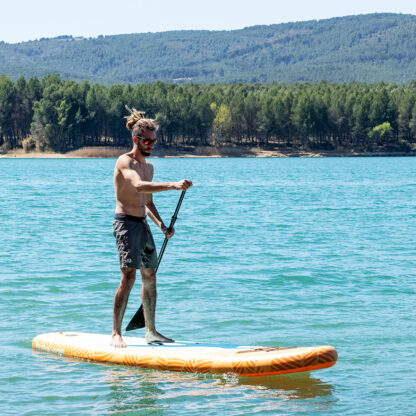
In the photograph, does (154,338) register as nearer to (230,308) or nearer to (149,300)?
(149,300)

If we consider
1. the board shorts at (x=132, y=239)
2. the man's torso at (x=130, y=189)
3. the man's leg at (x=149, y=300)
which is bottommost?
the man's leg at (x=149, y=300)

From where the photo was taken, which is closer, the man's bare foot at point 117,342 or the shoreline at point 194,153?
the man's bare foot at point 117,342

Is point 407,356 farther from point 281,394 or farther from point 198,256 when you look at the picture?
point 198,256

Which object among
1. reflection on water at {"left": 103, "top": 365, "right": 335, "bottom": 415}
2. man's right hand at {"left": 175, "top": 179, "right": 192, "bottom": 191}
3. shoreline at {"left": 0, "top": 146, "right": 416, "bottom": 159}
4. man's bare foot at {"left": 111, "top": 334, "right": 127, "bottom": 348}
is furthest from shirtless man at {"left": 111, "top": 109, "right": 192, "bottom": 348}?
shoreline at {"left": 0, "top": 146, "right": 416, "bottom": 159}

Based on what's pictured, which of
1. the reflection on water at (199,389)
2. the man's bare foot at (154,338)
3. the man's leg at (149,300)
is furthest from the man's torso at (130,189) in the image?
the reflection on water at (199,389)

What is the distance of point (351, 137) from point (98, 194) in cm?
11381

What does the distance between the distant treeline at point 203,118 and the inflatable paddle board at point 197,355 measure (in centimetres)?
13662

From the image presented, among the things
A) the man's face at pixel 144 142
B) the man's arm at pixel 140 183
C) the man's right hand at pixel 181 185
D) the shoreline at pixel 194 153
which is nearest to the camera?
the man's right hand at pixel 181 185

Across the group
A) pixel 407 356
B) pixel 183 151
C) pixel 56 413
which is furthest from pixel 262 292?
pixel 183 151

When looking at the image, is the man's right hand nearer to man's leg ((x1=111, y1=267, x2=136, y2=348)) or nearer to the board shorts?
the board shorts

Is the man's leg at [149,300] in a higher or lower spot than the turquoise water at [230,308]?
higher

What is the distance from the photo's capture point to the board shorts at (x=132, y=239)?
31.3 feet

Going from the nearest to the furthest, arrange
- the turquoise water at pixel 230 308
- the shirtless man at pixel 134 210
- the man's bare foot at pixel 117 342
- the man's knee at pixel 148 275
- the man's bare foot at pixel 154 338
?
1. the turquoise water at pixel 230 308
2. the shirtless man at pixel 134 210
3. the man's knee at pixel 148 275
4. the man's bare foot at pixel 117 342
5. the man's bare foot at pixel 154 338

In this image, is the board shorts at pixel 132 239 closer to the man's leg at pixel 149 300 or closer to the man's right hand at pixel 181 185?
the man's leg at pixel 149 300
